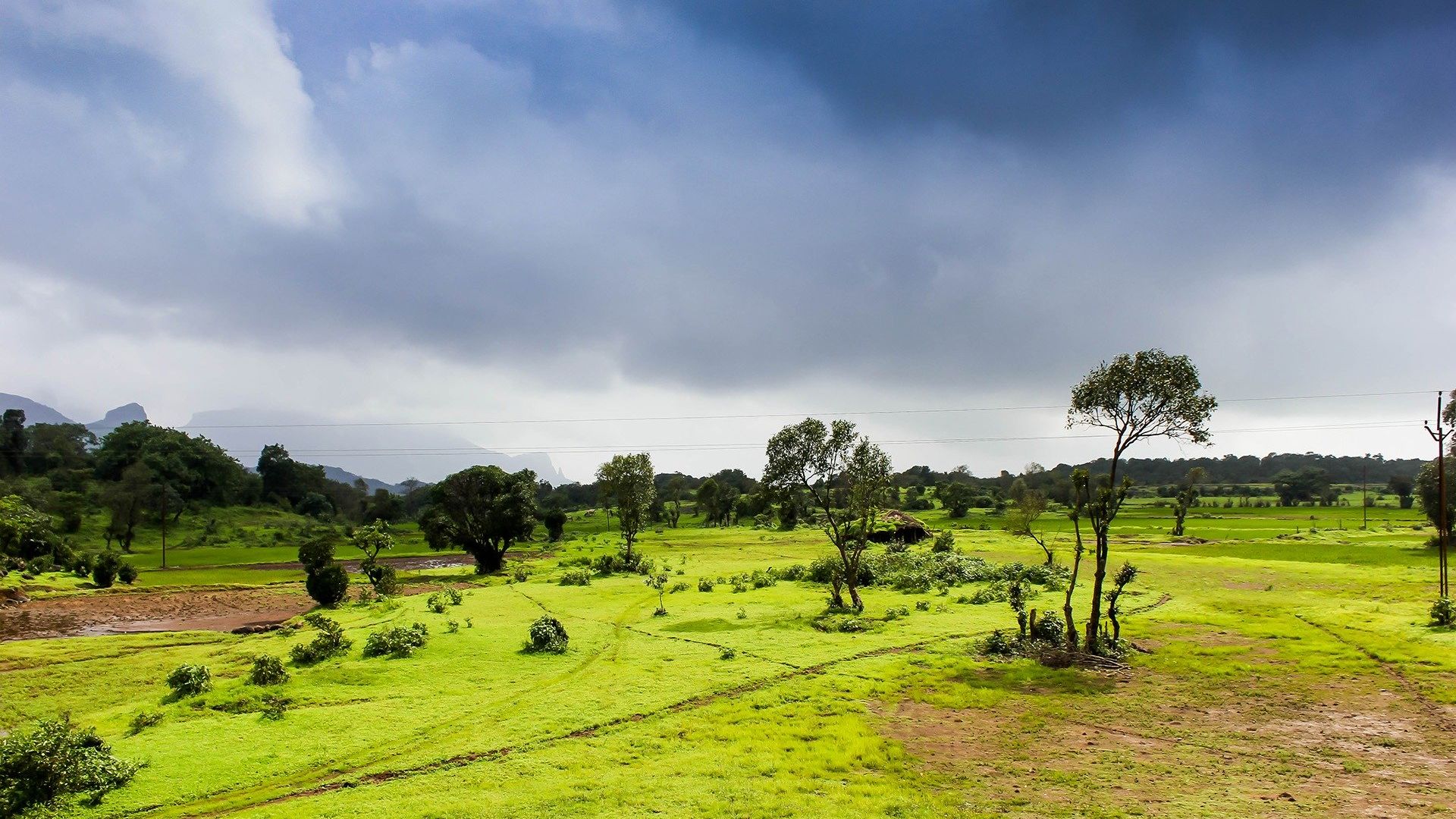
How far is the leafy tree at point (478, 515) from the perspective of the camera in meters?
58.6

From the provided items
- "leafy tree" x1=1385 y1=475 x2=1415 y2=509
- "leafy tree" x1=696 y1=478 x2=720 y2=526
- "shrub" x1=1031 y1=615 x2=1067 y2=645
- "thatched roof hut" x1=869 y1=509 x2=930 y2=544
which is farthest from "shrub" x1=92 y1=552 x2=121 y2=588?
"leafy tree" x1=1385 y1=475 x2=1415 y2=509

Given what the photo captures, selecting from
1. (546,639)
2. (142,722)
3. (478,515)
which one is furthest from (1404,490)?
(142,722)

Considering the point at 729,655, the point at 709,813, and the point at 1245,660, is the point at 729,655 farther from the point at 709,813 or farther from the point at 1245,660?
the point at 1245,660

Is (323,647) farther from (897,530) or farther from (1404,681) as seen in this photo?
(897,530)

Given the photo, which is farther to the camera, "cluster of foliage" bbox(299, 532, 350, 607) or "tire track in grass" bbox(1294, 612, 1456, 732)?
"cluster of foliage" bbox(299, 532, 350, 607)

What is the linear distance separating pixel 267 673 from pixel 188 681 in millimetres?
1962

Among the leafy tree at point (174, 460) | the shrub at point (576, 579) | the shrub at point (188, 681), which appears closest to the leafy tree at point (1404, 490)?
the shrub at point (576, 579)

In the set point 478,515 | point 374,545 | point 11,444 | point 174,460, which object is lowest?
point 374,545

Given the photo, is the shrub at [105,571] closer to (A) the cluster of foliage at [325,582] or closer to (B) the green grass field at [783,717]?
(A) the cluster of foliage at [325,582]

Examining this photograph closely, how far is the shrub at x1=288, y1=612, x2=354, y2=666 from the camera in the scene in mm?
23984

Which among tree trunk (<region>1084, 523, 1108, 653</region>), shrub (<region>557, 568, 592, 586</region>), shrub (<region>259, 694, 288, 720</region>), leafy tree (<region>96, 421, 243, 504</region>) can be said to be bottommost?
shrub (<region>557, 568, 592, 586</region>)

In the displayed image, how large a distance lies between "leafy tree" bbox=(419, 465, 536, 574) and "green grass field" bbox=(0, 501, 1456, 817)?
24.2 m

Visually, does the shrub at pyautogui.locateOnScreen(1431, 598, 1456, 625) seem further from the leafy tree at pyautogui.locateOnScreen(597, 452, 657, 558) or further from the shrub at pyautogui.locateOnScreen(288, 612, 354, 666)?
the leafy tree at pyautogui.locateOnScreen(597, 452, 657, 558)

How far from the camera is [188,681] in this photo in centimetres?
2005
